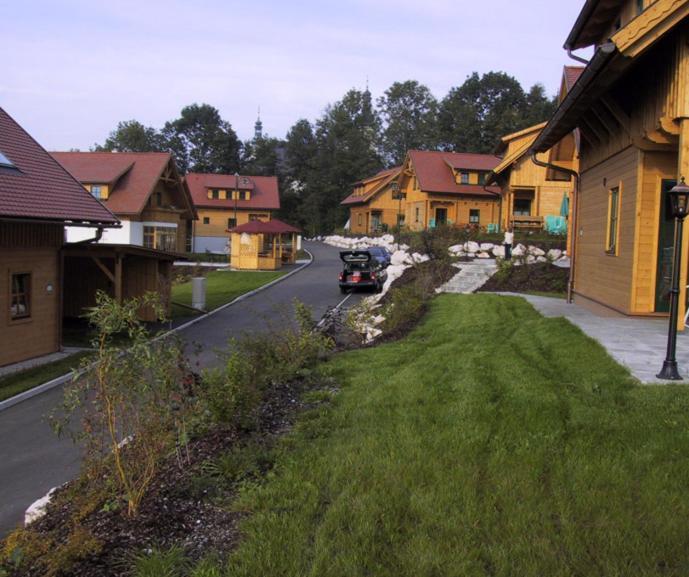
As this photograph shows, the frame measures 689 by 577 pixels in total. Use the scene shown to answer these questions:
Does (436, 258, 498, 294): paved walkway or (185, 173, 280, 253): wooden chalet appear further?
(185, 173, 280, 253): wooden chalet

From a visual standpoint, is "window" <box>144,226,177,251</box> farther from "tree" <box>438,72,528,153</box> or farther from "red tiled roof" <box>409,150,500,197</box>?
"tree" <box>438,72,528,153</box>

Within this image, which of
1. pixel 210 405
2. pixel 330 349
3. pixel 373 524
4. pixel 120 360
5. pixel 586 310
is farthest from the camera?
pixel 586 310

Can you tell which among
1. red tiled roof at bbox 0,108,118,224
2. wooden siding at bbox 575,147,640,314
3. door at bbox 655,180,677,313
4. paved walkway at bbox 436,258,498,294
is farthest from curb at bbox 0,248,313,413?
paved walkway at bbox 436,258,498,294

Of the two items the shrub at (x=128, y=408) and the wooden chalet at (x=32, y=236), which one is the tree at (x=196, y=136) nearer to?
the wooden chalet at (x=32, y=236)

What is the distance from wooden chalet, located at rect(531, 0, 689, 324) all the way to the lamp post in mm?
1754

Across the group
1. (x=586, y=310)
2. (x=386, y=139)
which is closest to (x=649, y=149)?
(x=586, y=310)

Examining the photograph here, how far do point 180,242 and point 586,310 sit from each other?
37.7 meters

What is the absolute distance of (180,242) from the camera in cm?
4728

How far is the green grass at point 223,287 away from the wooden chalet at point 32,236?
679 centimetres

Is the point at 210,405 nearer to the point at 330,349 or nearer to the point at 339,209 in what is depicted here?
the point at 330,349

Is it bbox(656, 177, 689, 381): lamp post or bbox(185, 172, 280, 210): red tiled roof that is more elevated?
bbox(185, 172, 280, 210): red tiled roof

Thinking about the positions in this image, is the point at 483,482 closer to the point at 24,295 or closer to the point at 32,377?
the point at 32,377

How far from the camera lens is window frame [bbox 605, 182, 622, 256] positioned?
12367 mm

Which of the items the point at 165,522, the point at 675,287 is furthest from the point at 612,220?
the point at 165,522
